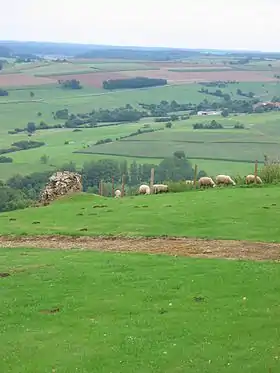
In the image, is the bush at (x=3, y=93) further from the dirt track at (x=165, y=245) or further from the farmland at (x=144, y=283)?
the dirt track at (x=165, y=245)

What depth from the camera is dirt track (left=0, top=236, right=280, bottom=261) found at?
1022 inches

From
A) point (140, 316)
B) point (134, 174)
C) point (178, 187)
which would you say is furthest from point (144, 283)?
point (134, 174)

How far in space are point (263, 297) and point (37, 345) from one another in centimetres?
676

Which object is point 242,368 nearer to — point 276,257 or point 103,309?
point 103,309

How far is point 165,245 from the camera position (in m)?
28.4

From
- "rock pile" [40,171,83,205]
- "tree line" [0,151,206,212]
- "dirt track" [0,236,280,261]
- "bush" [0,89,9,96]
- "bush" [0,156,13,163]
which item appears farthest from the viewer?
"bush" [0,89,9,96]

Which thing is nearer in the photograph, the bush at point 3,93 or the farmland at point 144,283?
the farmland at point 144,283

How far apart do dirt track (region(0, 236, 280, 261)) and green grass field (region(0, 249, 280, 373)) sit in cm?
152

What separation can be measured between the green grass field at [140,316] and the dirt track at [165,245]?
1.52 m

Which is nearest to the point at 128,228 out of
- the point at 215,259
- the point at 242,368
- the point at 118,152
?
the point at 215,259

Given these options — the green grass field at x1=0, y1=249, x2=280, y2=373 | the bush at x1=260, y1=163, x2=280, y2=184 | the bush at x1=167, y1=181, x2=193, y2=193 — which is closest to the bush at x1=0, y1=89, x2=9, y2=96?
the bush at x1=167, y1=181, x2=193, y2=193

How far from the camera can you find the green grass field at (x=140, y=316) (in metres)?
15.9

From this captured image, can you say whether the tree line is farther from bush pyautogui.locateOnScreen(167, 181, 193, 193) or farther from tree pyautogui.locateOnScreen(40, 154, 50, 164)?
bush pyautogui.locateOnScreen(167, 181, 193, 193)

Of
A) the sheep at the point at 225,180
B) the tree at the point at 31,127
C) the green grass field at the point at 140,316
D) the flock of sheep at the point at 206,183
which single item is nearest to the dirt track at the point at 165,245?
the green grass field at the point at 140,316
